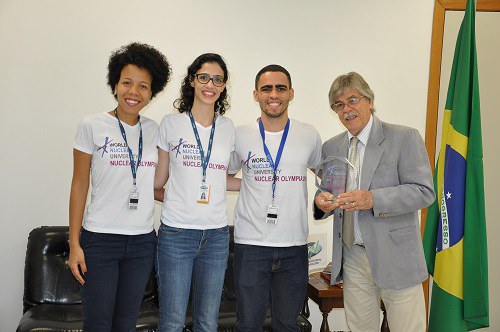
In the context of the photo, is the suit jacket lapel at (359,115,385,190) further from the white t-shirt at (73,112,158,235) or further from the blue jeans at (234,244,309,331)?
the white t-shirt at (73,112,158,235)

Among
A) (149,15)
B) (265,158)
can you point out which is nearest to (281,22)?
(149,15)

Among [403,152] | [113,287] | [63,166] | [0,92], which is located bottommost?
[113,287]

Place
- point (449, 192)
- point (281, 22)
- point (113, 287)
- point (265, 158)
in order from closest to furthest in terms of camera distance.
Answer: point (113, 287), point (265, 158), point (449, 192), point (281, 22)

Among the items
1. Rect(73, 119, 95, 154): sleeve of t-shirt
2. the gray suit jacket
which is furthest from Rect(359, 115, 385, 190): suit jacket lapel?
Rect(73, 119, 95, 154): sleeve of t-shirt

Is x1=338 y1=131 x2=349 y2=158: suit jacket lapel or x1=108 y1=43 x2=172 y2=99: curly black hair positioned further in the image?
x1=338 y1=131 x2=349 y2=158: suit jacket lapel

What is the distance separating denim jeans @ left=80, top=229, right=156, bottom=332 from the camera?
6.56 feet

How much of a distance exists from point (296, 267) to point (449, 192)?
1237 mm

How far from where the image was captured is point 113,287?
2025mm

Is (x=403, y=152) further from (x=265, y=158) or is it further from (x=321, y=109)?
(x=321, y=109)

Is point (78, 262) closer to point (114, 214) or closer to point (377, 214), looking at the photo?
point (114, 214)

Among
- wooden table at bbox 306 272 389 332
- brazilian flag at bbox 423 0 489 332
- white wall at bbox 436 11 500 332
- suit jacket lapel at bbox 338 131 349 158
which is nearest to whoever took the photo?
suit jacket lapel at bbox 338 131 349 158

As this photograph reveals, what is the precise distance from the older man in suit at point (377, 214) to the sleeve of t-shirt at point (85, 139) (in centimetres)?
114

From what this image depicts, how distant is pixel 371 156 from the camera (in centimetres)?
228

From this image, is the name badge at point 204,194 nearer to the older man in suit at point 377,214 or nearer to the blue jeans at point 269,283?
the blue jeans at point 269,283
